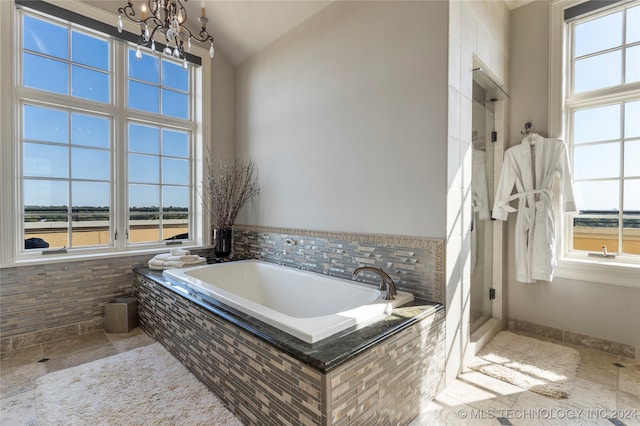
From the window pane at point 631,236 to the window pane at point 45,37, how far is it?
479 cm

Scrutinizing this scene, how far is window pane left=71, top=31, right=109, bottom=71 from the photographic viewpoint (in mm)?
2693

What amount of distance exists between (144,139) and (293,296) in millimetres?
2187

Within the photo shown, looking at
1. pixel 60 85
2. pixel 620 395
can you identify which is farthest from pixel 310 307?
pixel 60 85

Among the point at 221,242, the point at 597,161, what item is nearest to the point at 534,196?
the point at 597,161

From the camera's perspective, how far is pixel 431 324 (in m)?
1.73

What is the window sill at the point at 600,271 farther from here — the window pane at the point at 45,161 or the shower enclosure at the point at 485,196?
the window pane at the point at 45,161

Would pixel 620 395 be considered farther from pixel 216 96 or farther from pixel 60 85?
→ pixel 60 85

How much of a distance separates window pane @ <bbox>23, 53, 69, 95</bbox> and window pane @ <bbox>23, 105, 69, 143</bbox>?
182mm

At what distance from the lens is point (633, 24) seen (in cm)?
233

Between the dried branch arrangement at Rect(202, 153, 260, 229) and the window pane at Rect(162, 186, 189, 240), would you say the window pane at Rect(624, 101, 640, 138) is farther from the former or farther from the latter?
the window pane at Rect(162, 186, 189, 240)

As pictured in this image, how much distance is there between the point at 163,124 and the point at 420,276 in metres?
2.90

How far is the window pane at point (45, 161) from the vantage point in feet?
8.19

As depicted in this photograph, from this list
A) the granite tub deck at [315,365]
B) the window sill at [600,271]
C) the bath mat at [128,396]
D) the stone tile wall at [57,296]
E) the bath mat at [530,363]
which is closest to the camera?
the granite tub deck at [315,365]

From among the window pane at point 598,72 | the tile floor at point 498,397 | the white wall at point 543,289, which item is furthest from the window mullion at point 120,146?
the window pane at point 598,72
